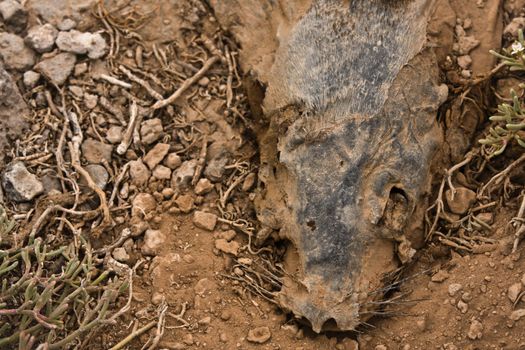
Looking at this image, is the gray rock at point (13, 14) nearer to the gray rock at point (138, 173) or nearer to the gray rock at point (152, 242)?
the gray rock at point (138, 173)

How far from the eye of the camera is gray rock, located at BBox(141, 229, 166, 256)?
393 centimetres

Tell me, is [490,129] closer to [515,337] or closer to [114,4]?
[515,337]

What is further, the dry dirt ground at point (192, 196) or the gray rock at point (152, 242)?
the gray rock at point (152, 242)

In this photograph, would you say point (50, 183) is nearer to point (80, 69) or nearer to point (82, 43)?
point (80, 69)

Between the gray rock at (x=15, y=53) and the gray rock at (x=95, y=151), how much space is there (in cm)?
55

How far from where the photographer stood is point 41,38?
4.32 m

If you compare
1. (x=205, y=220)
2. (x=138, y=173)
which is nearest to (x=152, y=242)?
(x=205, y=220)

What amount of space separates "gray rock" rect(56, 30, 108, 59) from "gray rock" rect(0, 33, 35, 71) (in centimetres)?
17

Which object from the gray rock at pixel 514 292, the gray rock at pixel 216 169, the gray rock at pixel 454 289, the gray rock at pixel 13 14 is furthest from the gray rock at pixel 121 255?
Result: the gray rock at pixel 514 292

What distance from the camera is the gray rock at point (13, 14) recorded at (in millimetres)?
4344

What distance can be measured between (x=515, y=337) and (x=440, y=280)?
1.44 ft

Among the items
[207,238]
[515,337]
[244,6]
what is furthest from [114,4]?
[515,337]

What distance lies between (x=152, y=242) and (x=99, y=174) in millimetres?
468

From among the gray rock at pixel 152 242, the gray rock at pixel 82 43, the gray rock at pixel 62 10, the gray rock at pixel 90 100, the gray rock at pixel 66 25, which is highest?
the gray rock at pixel 62 10
